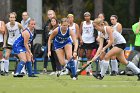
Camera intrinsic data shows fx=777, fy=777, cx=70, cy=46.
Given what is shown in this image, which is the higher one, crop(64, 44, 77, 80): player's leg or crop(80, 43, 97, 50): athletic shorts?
crop(80, 43, 97, 50): athletic shorts

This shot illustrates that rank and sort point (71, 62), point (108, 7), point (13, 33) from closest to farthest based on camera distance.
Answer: point (71, 62) < point (13, 33) < point (108, 7)

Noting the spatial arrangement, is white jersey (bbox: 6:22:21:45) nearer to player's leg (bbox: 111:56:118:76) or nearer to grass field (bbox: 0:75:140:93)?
player's leg (bbox: 111:56:118:76)

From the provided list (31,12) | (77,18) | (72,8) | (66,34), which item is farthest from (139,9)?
(66,34)

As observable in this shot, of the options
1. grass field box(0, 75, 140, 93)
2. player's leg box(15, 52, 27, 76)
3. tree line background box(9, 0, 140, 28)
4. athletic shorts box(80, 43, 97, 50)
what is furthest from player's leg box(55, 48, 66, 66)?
tree line background box(9, 0, 140, 28)

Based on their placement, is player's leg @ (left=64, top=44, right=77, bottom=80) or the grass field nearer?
the grass field

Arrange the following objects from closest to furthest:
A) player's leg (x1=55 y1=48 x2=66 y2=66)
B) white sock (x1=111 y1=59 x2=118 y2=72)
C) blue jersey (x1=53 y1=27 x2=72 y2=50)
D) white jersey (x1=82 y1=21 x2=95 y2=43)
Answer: blue jersey (x1=53 y1=27 x2=72 y2=50) → player's leg (x1=55 y1=48 x2=66 y2=66) → white sock (x1=111 y1=59 x2=118 y2=72) → white jersey (x1=82 y1=21 x2=95 y2=43)

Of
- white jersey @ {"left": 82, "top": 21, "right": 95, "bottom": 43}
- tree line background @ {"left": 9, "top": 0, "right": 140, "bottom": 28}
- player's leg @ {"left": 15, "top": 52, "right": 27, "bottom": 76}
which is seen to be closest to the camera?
player's leg @ {"left": 15, "top": 52, "right": 27, "bottom": 76}

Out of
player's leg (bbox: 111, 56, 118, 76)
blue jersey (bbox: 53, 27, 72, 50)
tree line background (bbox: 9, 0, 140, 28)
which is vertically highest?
tree line background (bbox: 9, 0, 140, 28)

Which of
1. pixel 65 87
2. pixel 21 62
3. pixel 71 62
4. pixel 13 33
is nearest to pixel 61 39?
pixel 71 62

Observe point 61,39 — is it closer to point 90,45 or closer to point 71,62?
point 71,62

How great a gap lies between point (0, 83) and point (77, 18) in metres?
27.5

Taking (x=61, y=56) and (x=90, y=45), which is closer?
(x=61, y=56)

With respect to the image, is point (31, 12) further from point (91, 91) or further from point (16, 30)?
point (91, 91)

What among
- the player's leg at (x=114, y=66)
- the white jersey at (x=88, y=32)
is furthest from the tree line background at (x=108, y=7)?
the player's leg at (x=114, y=66)
